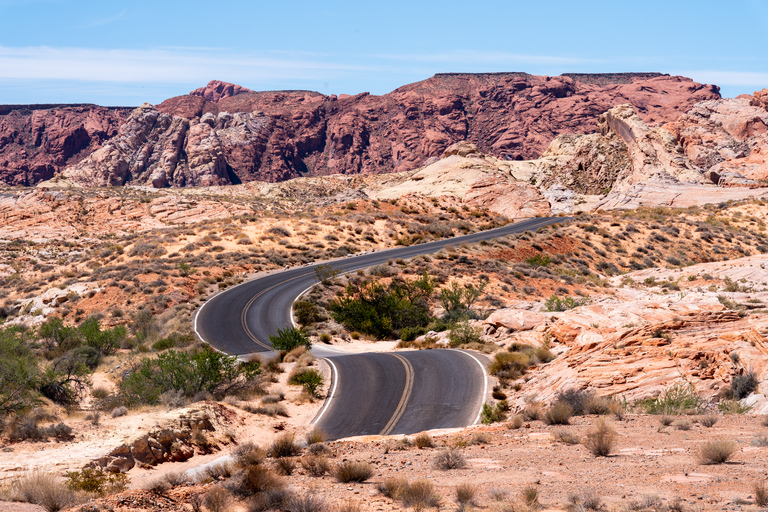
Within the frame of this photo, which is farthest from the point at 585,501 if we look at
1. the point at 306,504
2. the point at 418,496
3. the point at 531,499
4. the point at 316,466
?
the point at 316,466

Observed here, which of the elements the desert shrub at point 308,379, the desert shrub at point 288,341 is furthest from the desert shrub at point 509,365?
the desert shrub at point 288,341

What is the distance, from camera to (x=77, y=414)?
50.6 feet

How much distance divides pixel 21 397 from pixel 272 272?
99.5 ft

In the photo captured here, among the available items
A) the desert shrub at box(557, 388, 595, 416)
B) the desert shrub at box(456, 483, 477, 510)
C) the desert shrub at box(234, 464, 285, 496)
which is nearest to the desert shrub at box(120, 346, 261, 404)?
the desert shrub at box(234, 464, 285, 496)

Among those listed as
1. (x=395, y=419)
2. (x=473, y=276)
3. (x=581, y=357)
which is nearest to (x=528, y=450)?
(x=395, y=419)

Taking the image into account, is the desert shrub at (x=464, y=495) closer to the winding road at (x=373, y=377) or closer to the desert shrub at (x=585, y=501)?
the desert shrub at (x=585, y=501)

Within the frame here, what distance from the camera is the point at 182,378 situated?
18562 millimetres

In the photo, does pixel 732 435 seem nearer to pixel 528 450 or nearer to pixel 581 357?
pixel 528 450

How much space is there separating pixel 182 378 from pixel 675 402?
15846 millimetres

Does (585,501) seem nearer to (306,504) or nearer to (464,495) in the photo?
(464,495)

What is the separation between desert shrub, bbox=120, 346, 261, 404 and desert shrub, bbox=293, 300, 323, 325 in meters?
11.6

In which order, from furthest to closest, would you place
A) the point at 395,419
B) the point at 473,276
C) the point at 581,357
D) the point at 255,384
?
the point at 473,276 < the point at 255,384 < the point at 581,357 < the point at 395,419

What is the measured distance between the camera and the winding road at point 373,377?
55.2 feet

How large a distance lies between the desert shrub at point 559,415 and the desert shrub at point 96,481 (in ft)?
34.1
